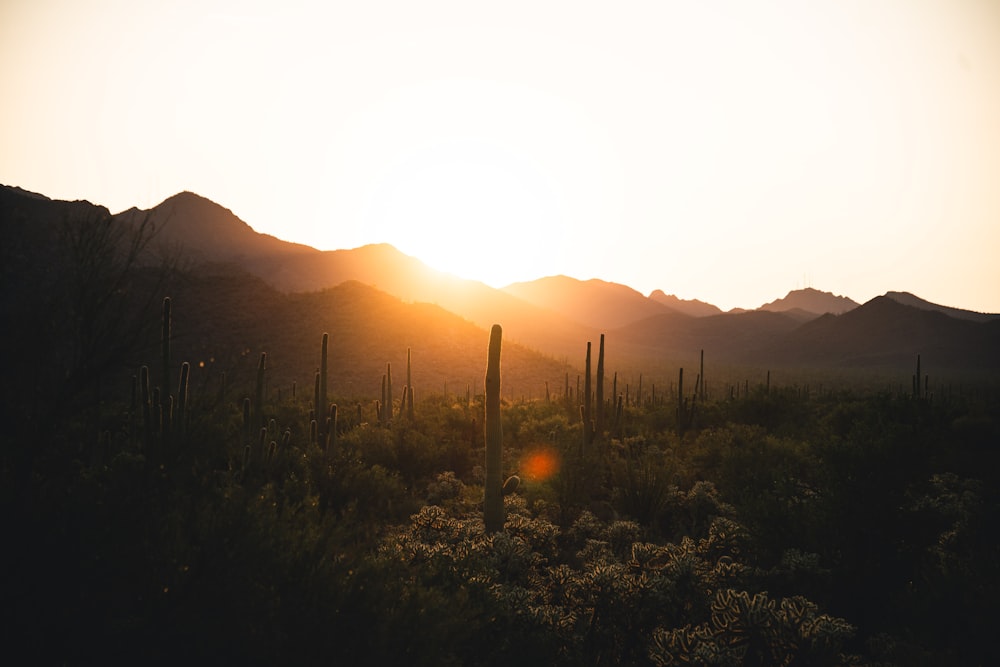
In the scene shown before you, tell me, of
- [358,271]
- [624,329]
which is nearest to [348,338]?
[358,271]

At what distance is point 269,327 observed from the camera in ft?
186

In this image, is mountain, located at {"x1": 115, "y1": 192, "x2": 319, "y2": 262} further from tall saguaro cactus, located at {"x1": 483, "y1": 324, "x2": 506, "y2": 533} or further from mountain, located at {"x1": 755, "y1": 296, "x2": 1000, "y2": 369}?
tall saguaro cactus, located at {"x1": 483, "y1": 324, "x2": 506, "y2": 533}

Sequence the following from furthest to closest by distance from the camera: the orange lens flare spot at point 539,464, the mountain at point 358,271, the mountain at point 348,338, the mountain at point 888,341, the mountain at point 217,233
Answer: the mountain at point 217,233
the mountain at point 358,271
the mountain at point 888,341
the mountain at point 348,338
the orange lens flare spot at point 539,464

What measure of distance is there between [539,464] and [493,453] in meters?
5.77

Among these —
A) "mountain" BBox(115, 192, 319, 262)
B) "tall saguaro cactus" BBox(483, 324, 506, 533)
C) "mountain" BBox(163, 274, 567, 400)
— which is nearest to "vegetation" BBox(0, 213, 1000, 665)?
"tall saguaro cactus" BBox(483, 324, 506, 533)

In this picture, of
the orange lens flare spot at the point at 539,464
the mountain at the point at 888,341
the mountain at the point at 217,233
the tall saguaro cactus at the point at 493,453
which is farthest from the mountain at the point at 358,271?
the tall saguaro cactus at the point at 493,453

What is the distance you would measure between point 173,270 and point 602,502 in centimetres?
940

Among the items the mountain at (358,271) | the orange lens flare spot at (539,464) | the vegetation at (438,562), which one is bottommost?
the orange lens flare spot at (539,464)

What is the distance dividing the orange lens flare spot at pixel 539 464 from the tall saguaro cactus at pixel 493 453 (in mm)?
3508

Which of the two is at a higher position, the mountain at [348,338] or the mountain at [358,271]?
the mountain at [358,271]

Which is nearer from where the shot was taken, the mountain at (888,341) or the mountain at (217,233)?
the mountain at (888,341)

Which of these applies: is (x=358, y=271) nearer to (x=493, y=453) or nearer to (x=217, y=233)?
(x=217, y=233)

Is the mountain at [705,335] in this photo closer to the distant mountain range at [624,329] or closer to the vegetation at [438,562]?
the distant mountain range at [624,329]

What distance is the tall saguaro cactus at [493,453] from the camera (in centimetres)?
967
